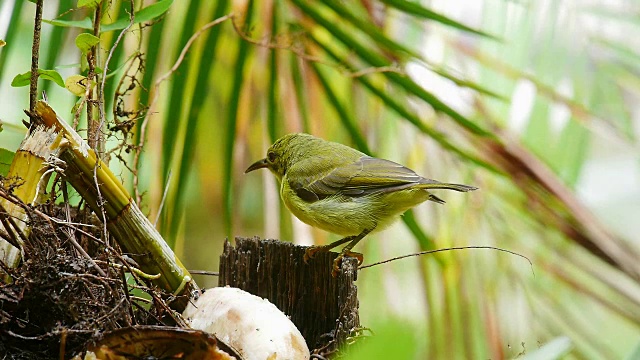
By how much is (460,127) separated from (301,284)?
105cm

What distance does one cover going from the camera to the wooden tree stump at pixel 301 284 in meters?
1.36

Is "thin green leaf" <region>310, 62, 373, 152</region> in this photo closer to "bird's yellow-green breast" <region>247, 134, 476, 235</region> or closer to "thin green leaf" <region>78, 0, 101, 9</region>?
"bird's yellow-green breast" <region>247, 134, 476, 235</region>

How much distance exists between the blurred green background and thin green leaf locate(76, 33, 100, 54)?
670 millimetres

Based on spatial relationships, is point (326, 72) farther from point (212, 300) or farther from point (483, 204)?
point (212, 300)

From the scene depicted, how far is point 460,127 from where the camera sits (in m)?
2.34

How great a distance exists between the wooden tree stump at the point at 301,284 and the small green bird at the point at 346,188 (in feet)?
1.80

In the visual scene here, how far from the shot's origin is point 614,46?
2.61m

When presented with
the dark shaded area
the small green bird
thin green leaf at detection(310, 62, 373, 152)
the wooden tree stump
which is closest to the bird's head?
the small green bird

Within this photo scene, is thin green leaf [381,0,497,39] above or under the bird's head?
above

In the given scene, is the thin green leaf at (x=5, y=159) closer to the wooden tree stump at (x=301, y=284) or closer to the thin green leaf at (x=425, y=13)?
the wooden tree stump at (x=301, y=284)

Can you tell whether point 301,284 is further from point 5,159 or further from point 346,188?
point 346,188

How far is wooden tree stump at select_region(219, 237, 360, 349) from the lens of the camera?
136 cm

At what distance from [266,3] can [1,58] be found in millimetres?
819

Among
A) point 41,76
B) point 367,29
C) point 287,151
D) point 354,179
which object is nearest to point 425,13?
point 367,29
